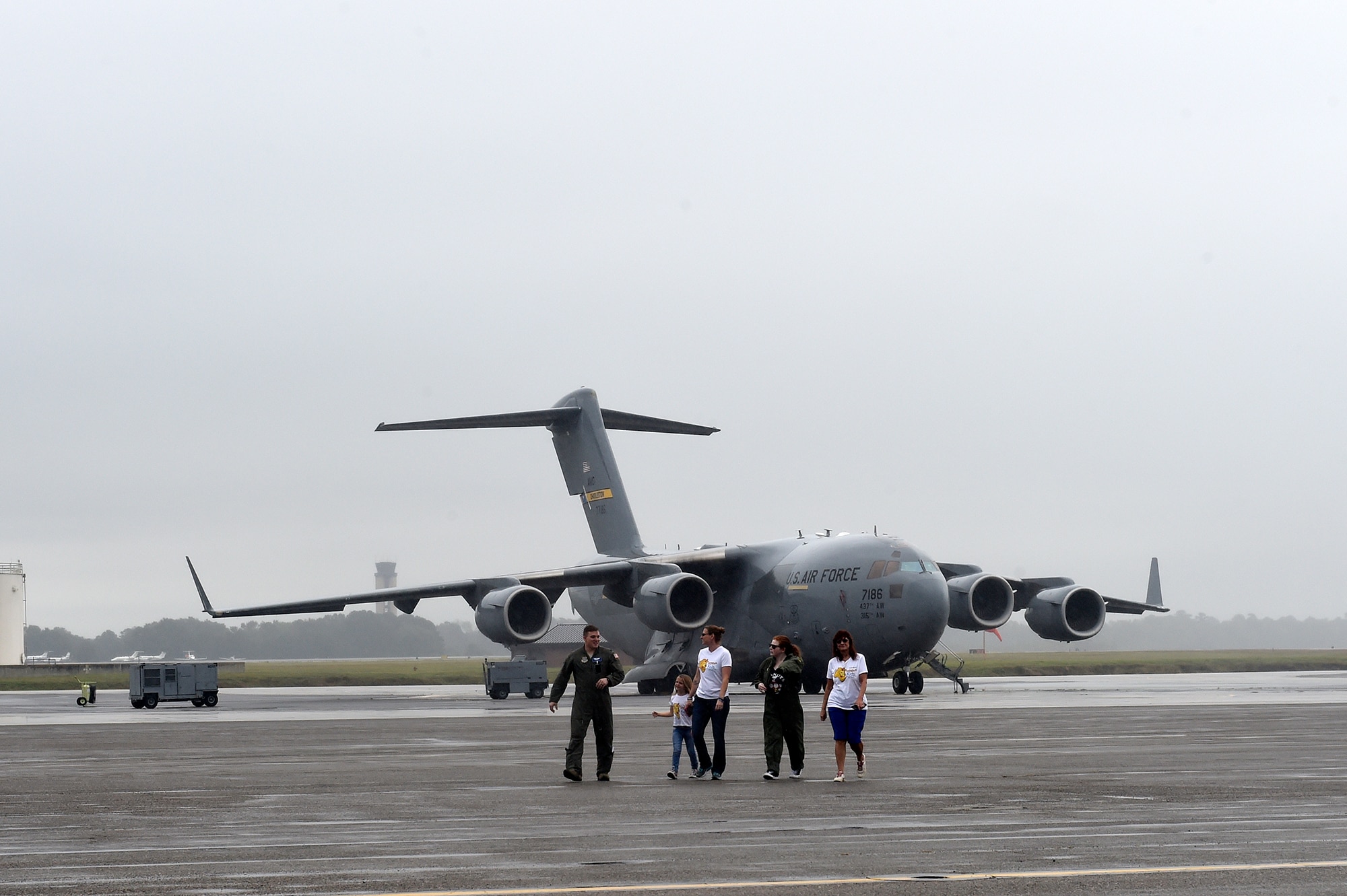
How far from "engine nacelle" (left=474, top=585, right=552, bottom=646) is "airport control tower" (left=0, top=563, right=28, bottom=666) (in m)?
57.9

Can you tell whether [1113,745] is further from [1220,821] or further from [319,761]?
[319,761]

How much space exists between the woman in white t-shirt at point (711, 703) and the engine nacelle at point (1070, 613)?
91.2ft

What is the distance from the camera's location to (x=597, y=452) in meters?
47.9

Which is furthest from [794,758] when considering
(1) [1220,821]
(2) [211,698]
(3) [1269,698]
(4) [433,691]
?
(4) [433,691]

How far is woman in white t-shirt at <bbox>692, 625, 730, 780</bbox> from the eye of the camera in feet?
53.7

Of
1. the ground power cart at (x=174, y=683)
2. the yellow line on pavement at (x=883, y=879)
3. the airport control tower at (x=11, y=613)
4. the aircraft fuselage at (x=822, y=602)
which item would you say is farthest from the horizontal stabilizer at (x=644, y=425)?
the airport control tower at (x=11, y=613)

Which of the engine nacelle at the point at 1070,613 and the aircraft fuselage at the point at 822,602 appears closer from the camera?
the aircraft fuselage at the point at 822,602

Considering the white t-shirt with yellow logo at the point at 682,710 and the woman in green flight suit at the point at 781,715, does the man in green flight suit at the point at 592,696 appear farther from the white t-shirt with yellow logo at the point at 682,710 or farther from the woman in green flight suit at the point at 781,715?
the woman in green flight suit at the point at 781,715

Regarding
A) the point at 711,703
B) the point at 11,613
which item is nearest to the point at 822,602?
the point at 711,703

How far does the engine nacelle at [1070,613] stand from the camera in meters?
42.8

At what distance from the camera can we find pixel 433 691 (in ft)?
160

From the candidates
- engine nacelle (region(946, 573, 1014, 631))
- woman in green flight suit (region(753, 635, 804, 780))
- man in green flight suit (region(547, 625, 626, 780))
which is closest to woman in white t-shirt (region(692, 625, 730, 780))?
woman in green flight suit (region(753, 635, 804, 780))

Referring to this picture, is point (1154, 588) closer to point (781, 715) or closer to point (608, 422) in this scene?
point (608, 422)

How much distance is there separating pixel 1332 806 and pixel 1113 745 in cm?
740
